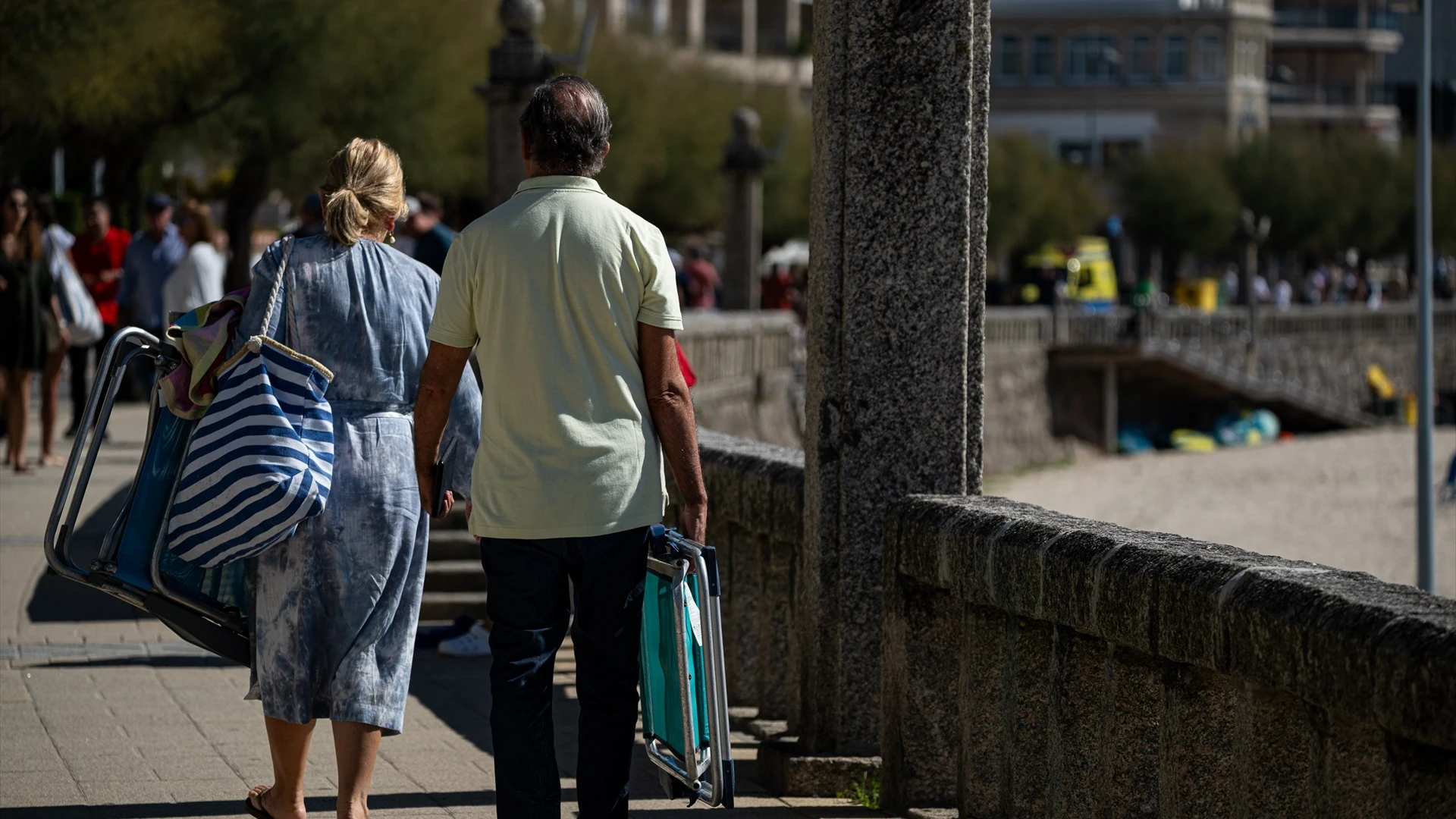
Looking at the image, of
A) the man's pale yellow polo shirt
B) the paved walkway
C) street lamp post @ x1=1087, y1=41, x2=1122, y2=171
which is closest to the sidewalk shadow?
the paved walkway

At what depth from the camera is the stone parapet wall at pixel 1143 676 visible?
11.4ft

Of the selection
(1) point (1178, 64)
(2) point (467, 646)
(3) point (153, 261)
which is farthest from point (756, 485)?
(1) point (1178, 64)

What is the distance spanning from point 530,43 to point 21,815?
8.88 meters

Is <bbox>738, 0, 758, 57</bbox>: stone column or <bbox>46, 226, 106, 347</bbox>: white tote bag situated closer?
<bbox>46, 226, 106, 347</bbox>: white tote bag

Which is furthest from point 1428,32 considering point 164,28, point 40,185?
point 40,185

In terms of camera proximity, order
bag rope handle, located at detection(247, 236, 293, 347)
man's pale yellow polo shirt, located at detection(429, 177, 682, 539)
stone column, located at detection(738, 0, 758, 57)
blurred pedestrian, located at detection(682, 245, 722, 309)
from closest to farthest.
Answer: man's pale yellow polo shirt, located at detection(429, 177, 682, 539), bag rope handle, located at detection(247, 236, 293, 347), blurred pedestrian, located at detection(682, 245, 722, 309), stone column, located at detection(738, 0, 758, 57)

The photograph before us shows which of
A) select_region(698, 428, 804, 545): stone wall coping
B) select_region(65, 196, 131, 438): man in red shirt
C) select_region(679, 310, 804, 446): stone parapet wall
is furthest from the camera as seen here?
select_region(679, 310, 804, 446): stone parapet wall

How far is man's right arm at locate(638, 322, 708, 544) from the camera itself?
14.4 ft

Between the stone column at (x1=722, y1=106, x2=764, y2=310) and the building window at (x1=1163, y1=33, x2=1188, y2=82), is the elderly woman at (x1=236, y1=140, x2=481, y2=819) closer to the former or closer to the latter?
the stone column at (x1=722, y1=106, x2=764, y2=310)

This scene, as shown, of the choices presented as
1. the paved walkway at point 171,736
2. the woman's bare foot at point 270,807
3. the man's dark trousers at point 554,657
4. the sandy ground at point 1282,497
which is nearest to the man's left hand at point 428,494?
the man's dark trousers at point 554,657

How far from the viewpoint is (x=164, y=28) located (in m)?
22.5

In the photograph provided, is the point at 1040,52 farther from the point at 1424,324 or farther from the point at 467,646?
the point at 467,646

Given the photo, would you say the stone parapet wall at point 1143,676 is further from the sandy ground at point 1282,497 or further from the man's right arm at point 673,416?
the sandy ground at point 1282,497

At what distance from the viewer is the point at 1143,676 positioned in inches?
174
